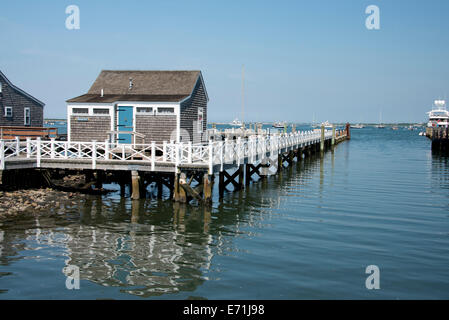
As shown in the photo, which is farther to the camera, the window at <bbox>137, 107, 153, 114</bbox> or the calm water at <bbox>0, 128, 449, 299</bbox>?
the window at <bbox>137, 107, 153, 114</bbox>

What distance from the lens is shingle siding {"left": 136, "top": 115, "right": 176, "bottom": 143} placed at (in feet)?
77.4

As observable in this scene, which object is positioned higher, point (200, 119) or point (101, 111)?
point (101, 111)

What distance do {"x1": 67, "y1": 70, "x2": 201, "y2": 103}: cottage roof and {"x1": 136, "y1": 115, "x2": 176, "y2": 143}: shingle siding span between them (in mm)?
1040

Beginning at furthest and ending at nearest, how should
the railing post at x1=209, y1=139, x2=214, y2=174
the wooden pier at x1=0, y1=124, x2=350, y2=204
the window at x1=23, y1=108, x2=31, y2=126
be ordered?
1. the window at x1=23, y1=108, x2=31, y2=126
2. the wooden pier at x1=0, y1=124, x2=350, y2=204
3. the railing post at x1=209, y1=139, x2=214, y2=174

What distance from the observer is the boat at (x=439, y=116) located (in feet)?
324

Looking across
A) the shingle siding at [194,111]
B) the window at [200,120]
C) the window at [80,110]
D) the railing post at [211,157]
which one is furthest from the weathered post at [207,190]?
the window at [80,110]

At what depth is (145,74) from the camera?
87.6 ft

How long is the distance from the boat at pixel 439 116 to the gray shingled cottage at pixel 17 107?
85739 mm

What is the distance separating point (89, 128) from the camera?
24.2 meters

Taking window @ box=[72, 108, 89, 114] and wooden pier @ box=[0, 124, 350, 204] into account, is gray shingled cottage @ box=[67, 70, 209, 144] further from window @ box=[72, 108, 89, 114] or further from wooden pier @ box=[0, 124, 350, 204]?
wooden pier @ box=[0, 124, 350, 204]

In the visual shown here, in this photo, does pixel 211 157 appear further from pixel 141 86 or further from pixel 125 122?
pixel 141 86

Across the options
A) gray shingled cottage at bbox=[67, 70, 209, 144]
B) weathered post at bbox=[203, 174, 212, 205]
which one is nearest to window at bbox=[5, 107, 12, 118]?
gray shingled cottage at bbox=[67, 70, 209, 144]

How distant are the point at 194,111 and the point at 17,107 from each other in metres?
14.5

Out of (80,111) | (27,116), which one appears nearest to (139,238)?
(80,111)
